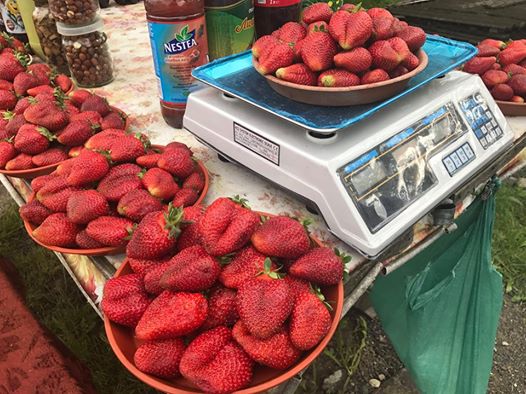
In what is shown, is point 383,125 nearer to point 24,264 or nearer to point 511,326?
point 511,326

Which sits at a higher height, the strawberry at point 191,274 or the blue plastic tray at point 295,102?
the blue plastic tray at point 295,102

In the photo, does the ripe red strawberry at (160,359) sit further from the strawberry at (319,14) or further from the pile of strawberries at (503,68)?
the pile of strawberries at (503,68)

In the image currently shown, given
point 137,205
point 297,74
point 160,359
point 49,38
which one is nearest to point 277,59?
point 297,74

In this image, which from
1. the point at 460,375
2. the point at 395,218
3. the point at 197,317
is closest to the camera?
the point at 197,317

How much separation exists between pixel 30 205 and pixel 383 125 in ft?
2.38

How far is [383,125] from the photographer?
3.07ft

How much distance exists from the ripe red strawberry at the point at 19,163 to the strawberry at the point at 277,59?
571 mm

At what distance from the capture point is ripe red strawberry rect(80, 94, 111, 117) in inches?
47.1

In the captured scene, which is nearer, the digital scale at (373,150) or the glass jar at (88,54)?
the digital scale at (373,150)

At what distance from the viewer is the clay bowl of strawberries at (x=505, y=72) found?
129 cm

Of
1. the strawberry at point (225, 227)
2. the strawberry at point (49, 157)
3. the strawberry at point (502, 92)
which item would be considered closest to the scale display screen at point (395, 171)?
the strawberry at point (225, 227)

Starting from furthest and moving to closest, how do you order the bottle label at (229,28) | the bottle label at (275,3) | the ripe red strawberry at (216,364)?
the bottle label at (275,3), the bottle label at (229,28), the ripe red strawberry at (216,364)

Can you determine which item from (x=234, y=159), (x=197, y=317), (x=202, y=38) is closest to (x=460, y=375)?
(x=234, y=159)

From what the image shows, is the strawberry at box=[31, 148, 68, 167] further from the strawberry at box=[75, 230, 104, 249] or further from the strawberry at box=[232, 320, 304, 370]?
the strawberry at box=[232, 320, 304, 370]
